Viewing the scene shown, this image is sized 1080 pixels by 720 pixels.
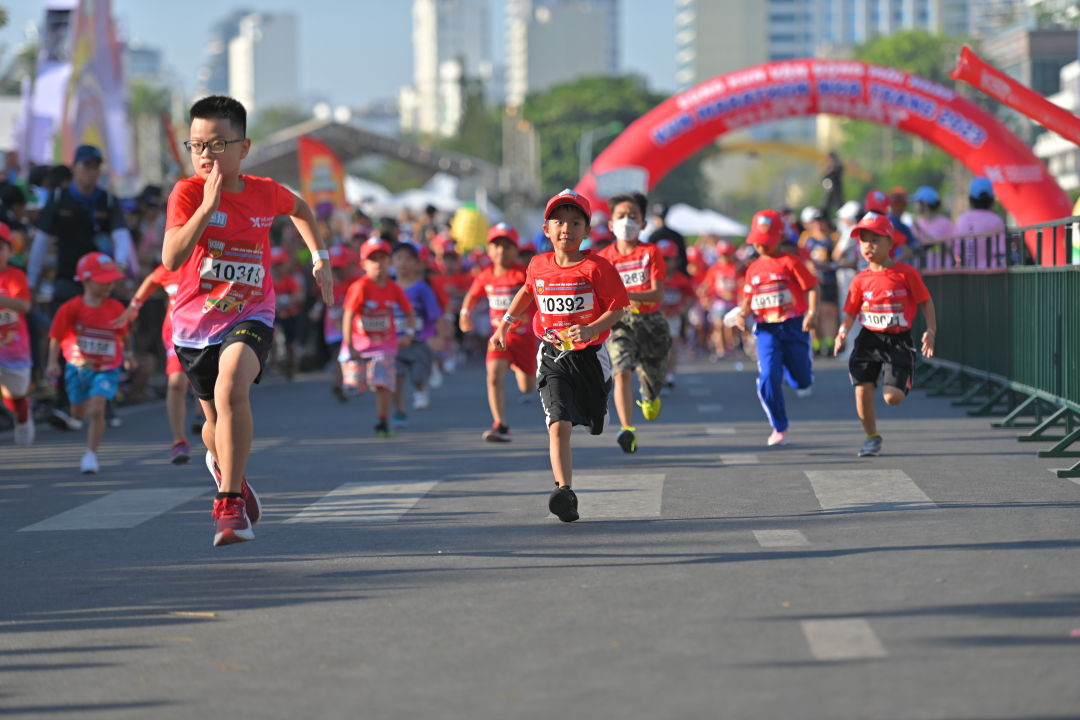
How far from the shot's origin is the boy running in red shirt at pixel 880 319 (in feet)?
33.4

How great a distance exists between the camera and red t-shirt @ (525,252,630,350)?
26.1ft

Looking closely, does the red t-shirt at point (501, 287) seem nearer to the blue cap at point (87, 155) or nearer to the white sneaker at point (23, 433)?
the blue cap at point (87, 155)

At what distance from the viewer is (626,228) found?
36.3ft

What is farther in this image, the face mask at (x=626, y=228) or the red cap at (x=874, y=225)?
the face mask at (x=626, y=228)

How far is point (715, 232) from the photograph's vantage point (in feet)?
152

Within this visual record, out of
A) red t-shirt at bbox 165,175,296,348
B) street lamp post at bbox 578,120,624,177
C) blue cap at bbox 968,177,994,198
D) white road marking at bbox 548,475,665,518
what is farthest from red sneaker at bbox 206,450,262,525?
street lamp post at bbox 578,120,624,177

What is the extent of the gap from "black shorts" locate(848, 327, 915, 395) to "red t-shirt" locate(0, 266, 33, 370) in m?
6.46

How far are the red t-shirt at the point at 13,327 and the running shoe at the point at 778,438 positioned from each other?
593 cm

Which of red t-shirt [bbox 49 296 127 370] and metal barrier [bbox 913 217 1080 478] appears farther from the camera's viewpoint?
red t-shirt [bbox 49 296 127 370]

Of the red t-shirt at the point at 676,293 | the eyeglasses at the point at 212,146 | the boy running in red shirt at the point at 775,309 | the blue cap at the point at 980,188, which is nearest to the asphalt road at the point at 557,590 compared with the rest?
the boy running in red shirt at the point at 775,309

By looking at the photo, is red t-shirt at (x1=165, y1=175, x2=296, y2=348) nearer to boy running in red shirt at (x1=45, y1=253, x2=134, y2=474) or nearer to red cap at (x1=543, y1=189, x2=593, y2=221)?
red cap at (x1=543, y1=189, x2=593, y2=221)

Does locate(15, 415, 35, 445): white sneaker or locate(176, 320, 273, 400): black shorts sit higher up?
locate(176, 320, 273, 400): black shorts

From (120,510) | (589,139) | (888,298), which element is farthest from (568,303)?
(589,139)

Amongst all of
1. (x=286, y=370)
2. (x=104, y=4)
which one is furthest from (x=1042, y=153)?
(x=286, y=370)
